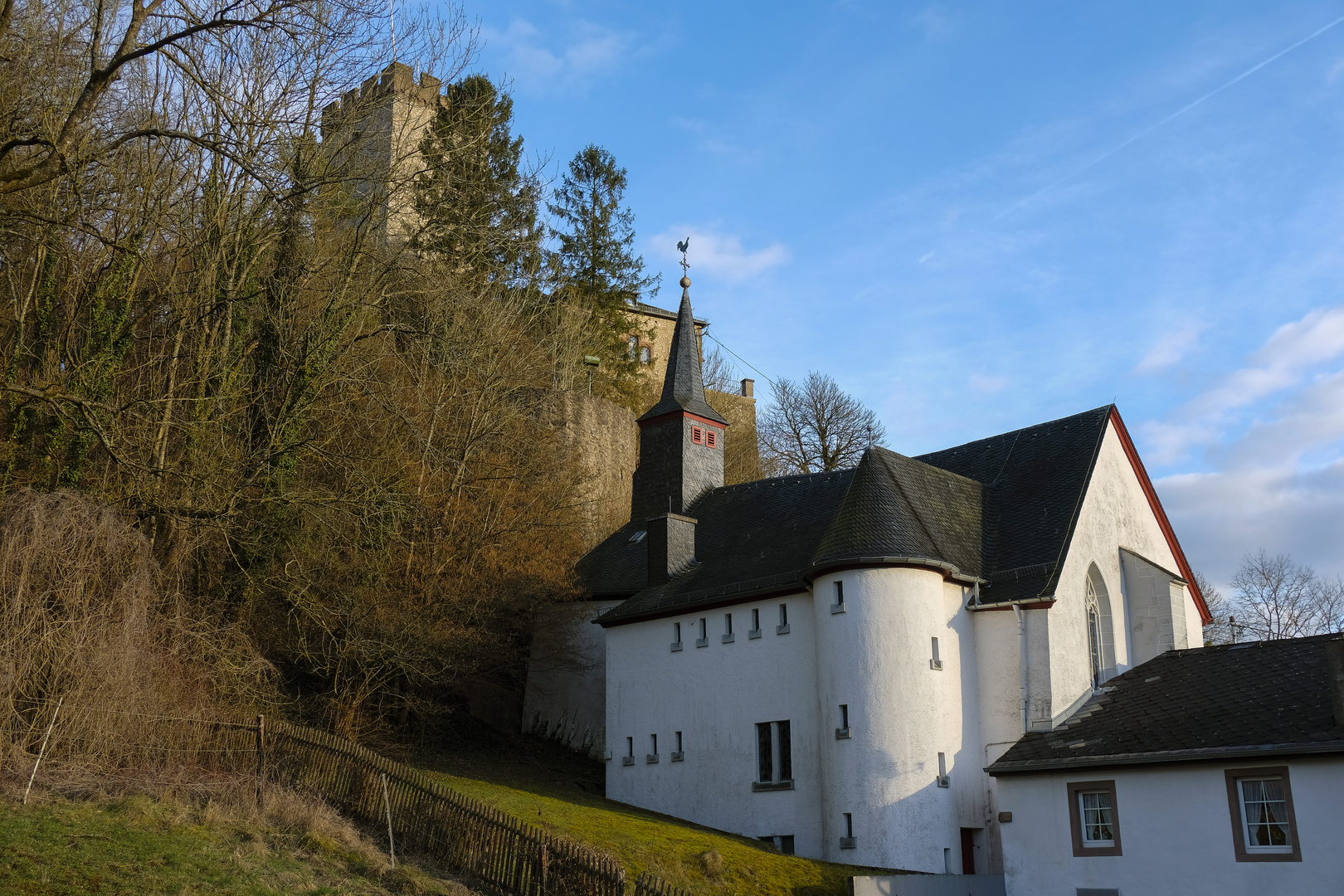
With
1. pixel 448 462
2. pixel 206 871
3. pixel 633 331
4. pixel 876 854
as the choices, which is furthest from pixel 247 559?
pixel 633 331

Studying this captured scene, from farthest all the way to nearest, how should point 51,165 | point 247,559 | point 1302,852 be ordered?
point 247,559 < point 1302,852 < point 51,165

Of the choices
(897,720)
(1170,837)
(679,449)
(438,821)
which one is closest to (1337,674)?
(1170,837)

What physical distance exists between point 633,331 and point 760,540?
2301cm

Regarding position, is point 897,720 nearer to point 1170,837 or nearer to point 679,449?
point 1170,837

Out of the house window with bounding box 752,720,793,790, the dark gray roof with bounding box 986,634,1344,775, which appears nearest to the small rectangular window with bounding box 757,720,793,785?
the house window with bounding box 752,720,793,790

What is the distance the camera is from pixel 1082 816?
59.3 ft

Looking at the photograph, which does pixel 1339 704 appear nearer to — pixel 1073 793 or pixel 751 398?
pixel 1073 793

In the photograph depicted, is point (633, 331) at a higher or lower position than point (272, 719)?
higher

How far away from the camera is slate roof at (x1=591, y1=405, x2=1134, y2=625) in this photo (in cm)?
2228

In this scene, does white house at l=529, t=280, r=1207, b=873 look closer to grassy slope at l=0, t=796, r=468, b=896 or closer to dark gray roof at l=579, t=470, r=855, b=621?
dark gray roof at l=579, t=470, r=855, b=621

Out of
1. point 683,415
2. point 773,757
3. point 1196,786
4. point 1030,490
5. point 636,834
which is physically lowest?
point 636,834

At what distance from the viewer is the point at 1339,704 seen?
16109 mm

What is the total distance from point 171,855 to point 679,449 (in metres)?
19.5

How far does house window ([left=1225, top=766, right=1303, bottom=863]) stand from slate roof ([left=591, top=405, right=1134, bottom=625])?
18.9 ft
